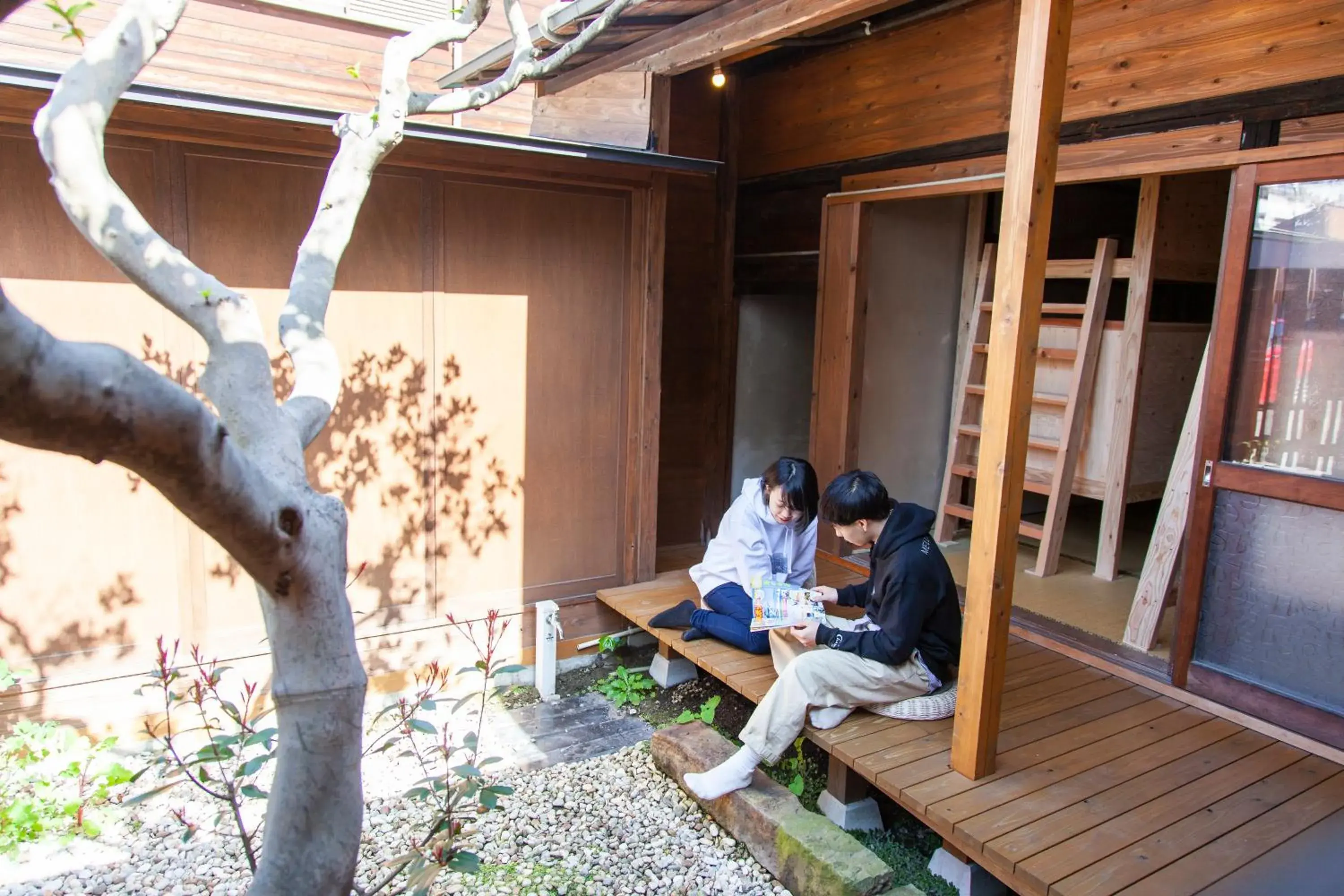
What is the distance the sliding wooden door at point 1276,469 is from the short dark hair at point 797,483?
184 centimetres

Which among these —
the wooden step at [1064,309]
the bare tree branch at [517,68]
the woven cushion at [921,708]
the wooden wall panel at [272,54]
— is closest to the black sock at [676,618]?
the woven cushion at [921,708]

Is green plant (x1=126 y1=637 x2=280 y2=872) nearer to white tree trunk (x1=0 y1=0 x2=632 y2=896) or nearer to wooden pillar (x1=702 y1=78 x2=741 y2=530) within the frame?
white tree trunk (x1=0 y1=0 x2=632 y2=896)

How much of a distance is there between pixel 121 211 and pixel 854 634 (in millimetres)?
3288

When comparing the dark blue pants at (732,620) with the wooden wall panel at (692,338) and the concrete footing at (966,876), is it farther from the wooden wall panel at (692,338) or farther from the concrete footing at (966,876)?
the wooden wall panel at (692,338)

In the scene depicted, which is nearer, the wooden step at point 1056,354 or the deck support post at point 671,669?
the deck support post at point 671,669

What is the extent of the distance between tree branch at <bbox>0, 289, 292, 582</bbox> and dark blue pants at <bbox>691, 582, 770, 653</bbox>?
12.4 feet

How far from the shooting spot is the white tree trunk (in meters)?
1.08

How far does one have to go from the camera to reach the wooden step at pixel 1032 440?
6.24 meters

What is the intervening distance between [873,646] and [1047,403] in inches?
127

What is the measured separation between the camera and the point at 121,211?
1.76m

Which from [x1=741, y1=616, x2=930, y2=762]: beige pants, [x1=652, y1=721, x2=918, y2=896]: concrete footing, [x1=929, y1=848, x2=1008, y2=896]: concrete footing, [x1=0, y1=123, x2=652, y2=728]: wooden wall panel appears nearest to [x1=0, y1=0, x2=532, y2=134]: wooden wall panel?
[x1=0, y1=123, x2=652, y2=728]: wooden wall panel

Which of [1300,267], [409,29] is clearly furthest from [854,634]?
[409,29]

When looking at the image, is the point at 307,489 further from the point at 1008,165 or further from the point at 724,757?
the point at 724,757

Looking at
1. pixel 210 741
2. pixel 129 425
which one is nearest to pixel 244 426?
pixel 129 425
